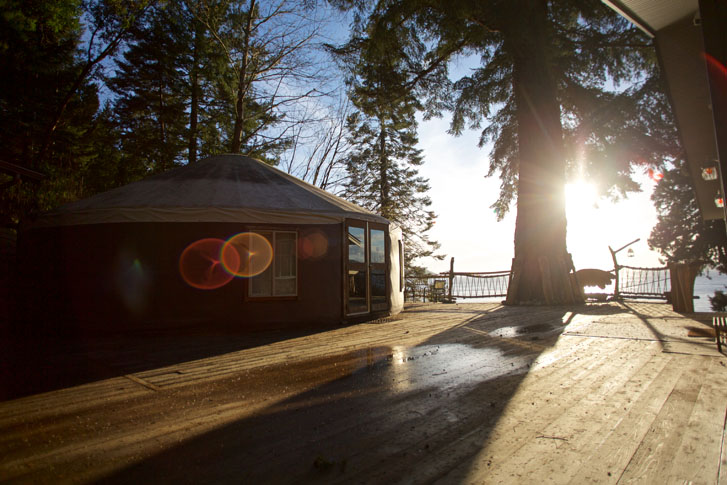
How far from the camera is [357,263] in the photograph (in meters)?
6.80

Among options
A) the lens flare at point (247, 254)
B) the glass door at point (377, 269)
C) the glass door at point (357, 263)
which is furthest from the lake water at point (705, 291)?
the lens flare at point (247, 254)

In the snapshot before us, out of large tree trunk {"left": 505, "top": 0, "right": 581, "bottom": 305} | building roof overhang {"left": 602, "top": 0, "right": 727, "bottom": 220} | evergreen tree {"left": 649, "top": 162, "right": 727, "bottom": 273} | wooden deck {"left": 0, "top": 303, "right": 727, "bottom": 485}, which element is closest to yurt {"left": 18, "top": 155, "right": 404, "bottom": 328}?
wooden deck {"left": 0, "top": 303, "right": 727, "bottom": 485}

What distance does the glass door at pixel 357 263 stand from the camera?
6.58 m

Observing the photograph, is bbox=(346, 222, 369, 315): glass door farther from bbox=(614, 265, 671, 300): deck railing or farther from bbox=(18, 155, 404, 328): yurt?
bbox=(614, 265, 671, 300): deck railing

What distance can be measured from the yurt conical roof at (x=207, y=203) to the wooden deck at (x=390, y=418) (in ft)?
8.62

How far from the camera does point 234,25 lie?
11320 millimetres

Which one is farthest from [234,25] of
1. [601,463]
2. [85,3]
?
[601,463]

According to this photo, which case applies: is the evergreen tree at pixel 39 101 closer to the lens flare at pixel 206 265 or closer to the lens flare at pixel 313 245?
the lens flare at pixel 206 265

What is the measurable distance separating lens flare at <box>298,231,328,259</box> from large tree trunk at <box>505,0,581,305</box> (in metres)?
5.02

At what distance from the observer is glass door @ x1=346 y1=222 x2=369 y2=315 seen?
21.6 ft

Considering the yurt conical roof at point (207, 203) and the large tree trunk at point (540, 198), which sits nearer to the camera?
the yurt conical roof at point (207, 203)

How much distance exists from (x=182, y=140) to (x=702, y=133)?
15.8 m

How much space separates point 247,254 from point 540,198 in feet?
22.5

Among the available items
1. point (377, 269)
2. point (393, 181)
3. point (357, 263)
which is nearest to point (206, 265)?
point (357, 263)
